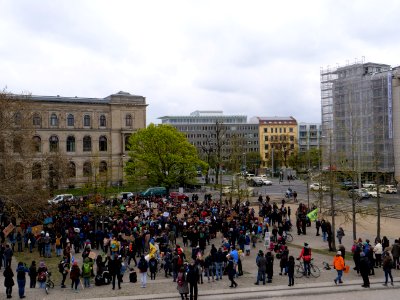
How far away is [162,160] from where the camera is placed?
56062 millimetres

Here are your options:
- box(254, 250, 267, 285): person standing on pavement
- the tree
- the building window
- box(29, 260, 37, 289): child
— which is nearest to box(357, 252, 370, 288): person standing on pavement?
box(254, 250, 267, 285): person standing on pavement

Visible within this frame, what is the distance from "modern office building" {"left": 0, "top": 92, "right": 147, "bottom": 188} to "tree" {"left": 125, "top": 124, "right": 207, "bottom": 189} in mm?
14370

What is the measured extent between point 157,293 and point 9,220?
18648mm

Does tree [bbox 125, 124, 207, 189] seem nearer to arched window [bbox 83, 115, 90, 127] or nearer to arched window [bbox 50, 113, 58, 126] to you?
arched window [bbox 83, 115, 90, 127]

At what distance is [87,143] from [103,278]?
5702 centimetres

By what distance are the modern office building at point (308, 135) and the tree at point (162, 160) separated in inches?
4092

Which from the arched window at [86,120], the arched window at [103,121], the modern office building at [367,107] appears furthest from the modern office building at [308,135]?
the arched window at [86,120]

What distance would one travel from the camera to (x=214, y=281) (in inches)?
796

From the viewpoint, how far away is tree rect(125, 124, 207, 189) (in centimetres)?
5569

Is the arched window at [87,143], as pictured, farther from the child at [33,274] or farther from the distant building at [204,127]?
the distant building at [204,127]

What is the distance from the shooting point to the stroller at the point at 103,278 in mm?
19844

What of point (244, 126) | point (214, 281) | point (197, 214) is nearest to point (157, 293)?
point (214, 281)

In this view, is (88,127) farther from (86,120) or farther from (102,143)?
(102,143)

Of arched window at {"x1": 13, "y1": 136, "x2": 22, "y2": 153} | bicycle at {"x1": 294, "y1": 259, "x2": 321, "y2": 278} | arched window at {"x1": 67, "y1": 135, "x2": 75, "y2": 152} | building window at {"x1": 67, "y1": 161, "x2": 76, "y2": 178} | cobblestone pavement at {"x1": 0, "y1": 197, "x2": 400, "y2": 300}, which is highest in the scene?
arched window at {"x1": 67, "y1": 135, "x2": 75, "y2": 152}
